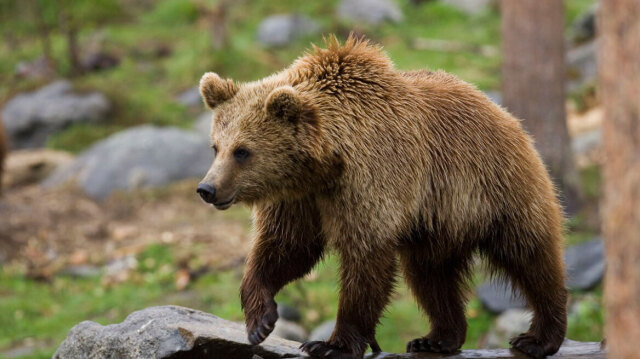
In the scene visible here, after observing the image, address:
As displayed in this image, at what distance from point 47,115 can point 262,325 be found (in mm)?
14068

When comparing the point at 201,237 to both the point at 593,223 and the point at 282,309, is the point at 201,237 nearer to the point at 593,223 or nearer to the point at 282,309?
the point at 282,309

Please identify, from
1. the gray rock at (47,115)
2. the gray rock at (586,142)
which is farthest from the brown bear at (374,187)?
the gray rock at (47,115)

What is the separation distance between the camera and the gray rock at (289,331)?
9.45 m

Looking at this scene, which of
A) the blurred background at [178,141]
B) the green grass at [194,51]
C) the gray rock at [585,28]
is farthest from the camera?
the gray rock at [585,28]

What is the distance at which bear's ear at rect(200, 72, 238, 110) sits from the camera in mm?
5149

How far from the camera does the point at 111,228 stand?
43.6ft

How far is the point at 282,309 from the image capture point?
33.0 ft

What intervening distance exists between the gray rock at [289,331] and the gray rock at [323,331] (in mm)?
105

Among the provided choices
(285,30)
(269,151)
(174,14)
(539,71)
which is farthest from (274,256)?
(174,14)

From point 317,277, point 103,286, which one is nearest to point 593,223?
point 317,277

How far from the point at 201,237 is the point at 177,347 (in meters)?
7.42

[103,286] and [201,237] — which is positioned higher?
[201,237]

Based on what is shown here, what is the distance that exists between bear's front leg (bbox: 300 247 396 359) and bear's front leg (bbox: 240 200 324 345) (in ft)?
1.06

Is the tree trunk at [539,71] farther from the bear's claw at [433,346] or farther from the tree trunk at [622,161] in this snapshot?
the tree trunk at [622,161]
